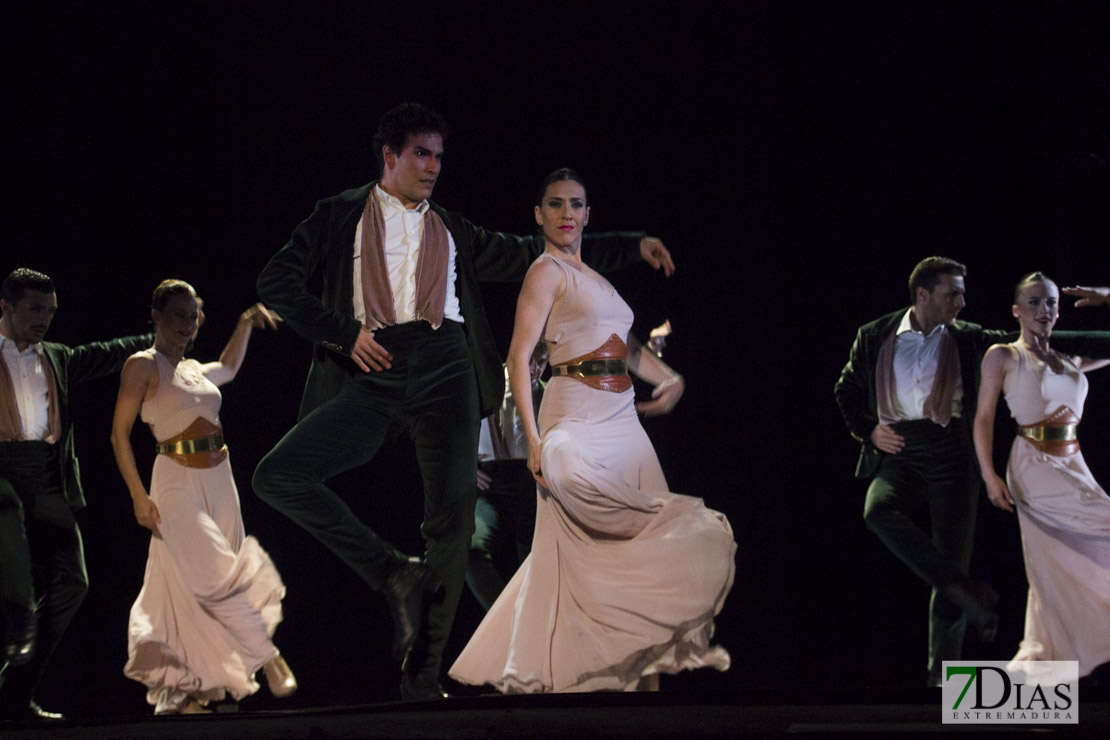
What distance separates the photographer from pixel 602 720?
131 inches

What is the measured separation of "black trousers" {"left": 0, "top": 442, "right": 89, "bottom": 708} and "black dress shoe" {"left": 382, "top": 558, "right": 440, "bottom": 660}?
6.49 feet

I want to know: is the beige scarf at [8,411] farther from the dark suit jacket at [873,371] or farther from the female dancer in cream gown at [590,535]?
the dark suit jacket at [873,371]

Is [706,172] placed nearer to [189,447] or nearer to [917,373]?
[917,373]

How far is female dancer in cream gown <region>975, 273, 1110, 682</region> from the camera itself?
4543 millimetres

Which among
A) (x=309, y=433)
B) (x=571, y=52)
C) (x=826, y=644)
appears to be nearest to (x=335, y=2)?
(x=571, y=52)

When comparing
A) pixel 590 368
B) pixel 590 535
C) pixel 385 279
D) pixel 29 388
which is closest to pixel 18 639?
pixel 29 388

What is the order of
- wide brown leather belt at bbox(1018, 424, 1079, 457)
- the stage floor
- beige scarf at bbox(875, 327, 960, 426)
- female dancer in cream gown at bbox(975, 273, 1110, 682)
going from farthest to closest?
beige scarf at bbox(875, 327, 960, 426)
wide brown leather belt at bbox(1018, 424, 1079, 457)
female dancer in cream gown at bbox(975, 273, 1110, 682)
the stage floor

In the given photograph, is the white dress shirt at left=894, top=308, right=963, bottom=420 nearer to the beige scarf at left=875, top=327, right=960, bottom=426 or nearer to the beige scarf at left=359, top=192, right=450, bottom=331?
the beige scarf at left=875, top=327, right=960, bottom=426

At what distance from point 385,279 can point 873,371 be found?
98.3 inches

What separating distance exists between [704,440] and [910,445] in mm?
1040

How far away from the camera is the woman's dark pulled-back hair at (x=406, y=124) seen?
400 cm

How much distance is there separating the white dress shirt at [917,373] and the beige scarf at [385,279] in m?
2.34

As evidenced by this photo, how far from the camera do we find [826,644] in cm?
552

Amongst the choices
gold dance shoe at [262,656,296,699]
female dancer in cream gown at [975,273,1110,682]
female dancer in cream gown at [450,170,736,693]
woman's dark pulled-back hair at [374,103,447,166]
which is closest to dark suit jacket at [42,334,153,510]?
gold dance shoe at [262,656,296,699]
